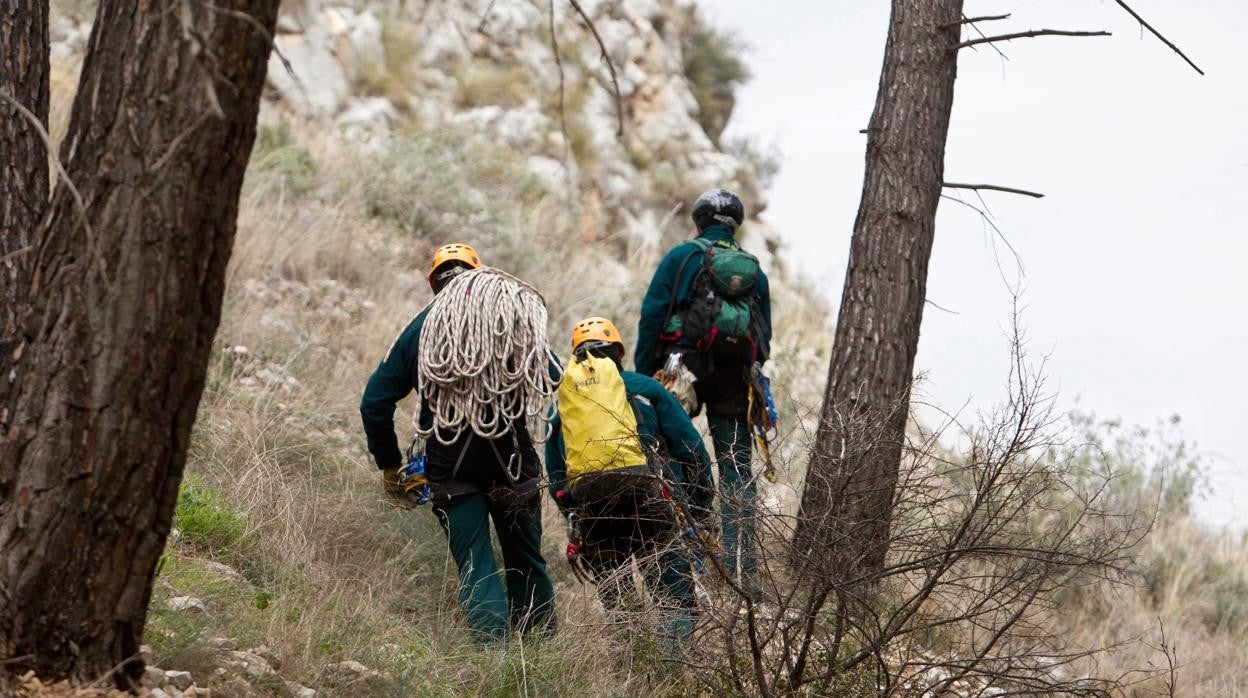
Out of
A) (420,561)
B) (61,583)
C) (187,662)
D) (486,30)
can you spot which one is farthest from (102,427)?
(486,30)

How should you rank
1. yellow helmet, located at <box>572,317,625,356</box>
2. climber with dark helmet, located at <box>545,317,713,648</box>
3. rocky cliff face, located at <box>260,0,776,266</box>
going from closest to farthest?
climber with dark helmet, located at <box>545,317,713,648</box>
yellow helmet, located at <box>572,317,625,356</box>
rocky cliff face, located at <box>260,0,776,266</box>

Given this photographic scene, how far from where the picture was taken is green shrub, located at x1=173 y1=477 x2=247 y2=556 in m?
5.61

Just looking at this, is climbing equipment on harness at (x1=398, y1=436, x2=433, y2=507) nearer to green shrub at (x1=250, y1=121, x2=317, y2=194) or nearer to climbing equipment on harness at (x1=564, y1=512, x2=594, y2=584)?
climbing equipment on harness at (x1=564, y1=512, x2=594, y2=584)

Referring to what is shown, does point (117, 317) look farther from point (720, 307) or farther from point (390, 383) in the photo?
point (720, 307)

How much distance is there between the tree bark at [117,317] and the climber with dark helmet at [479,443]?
224cm

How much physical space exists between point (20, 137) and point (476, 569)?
2388mm

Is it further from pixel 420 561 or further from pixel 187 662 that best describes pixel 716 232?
pixel 187 662

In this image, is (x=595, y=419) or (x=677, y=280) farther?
(x=677, y=280)

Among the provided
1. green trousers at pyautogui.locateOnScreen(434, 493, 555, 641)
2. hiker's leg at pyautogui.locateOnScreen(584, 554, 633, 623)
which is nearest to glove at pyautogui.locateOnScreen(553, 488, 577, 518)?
green trousers at pyautogui.locateOnScreen(434, 493, 555, 641)

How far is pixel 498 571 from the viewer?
5688 mm

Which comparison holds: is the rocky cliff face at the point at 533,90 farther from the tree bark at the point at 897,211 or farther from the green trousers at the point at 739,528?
the green trousers at the point at 739,528

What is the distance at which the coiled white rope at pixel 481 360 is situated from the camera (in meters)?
5.54

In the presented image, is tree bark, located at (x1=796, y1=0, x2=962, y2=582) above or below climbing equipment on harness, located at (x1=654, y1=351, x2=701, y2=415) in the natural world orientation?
above

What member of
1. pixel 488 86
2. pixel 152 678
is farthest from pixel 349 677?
pixel 488 86
